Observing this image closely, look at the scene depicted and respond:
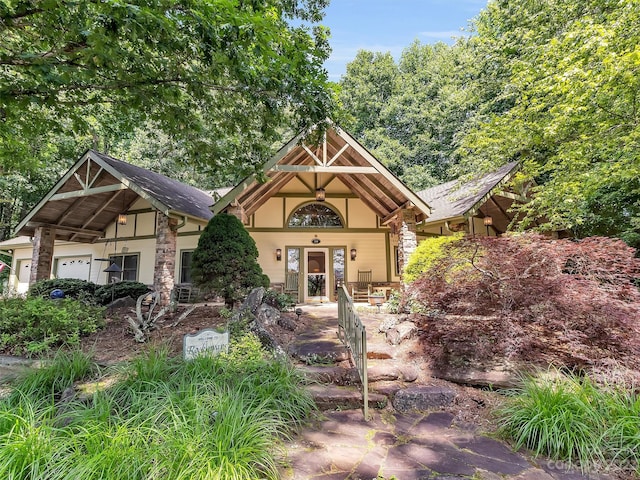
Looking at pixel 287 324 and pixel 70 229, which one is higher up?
pixel 70 229

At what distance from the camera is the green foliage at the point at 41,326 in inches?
207

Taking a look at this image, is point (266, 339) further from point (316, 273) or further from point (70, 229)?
point (70, 229)

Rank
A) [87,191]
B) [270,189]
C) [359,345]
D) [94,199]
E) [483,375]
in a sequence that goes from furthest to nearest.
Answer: [94,199] → [270,189] → [87,191] → [483,375] → [359,345]

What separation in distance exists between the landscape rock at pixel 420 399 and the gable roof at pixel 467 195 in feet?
22.5

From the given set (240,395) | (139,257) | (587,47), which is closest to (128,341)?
(240,395)

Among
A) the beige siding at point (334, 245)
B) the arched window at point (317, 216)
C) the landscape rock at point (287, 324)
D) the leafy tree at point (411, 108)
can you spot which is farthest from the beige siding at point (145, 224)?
the leafy tree at point (411, 108)

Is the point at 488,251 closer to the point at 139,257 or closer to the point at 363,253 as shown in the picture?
the point at 363,253

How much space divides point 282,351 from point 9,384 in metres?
3.14

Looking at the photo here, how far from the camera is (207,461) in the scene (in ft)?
7.02

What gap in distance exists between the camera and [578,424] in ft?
9.39

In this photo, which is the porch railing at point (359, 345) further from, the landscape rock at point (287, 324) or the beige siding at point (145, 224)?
the beige siding at point (145, 224)

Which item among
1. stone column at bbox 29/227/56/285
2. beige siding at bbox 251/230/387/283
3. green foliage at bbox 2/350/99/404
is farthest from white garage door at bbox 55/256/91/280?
green foliage at bbox 2/350/99/404

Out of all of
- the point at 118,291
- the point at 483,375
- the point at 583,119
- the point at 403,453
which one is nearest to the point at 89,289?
the point at 118,291

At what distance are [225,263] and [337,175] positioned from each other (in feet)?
Result: 20.1
